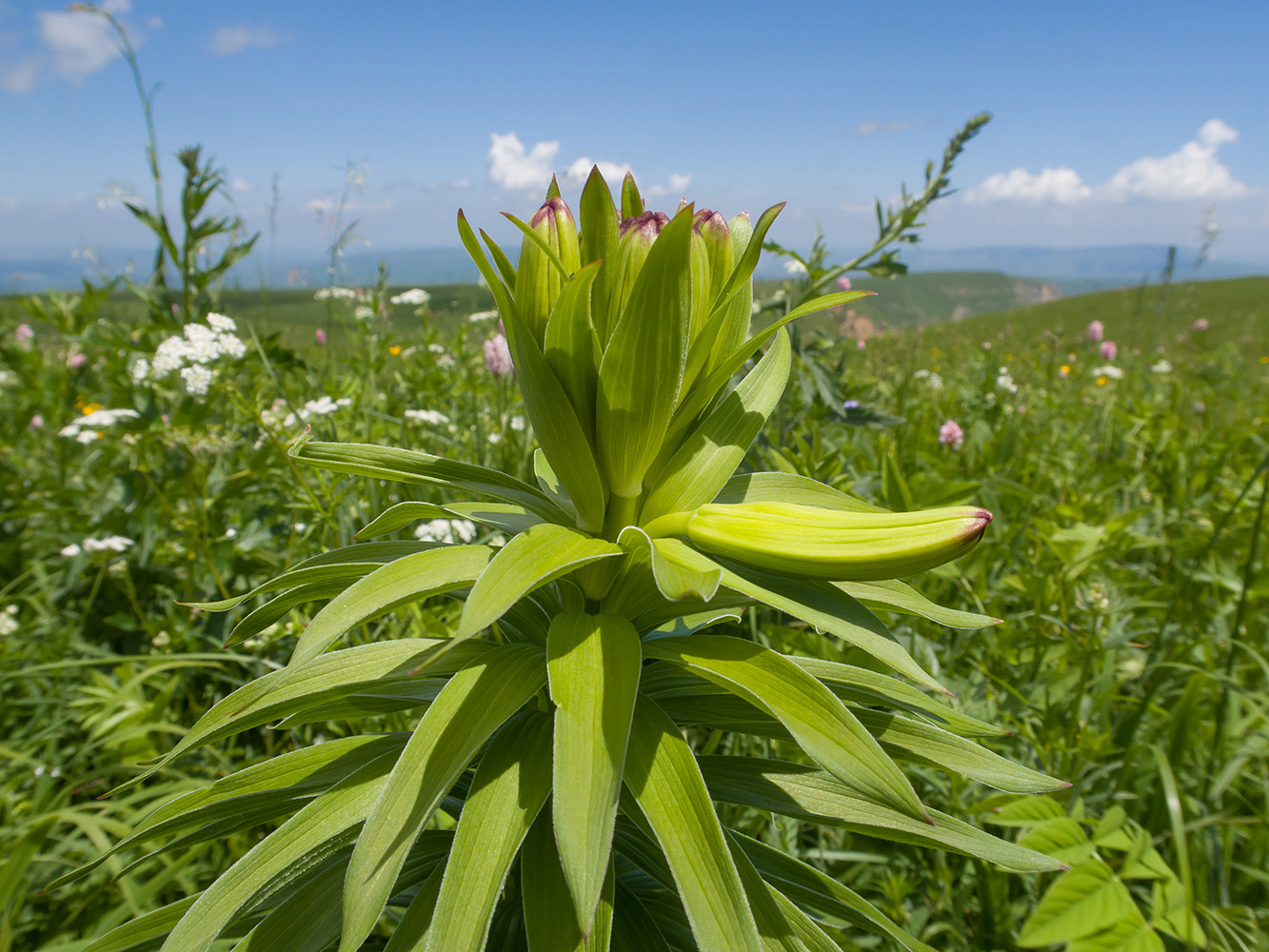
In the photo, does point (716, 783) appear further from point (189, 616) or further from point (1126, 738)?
point (189, 616)

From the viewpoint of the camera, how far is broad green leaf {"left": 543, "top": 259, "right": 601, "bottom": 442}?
756 mm

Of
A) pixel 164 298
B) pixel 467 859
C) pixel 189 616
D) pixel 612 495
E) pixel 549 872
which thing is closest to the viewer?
pixel 467 859

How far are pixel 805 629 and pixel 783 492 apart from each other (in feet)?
3.68

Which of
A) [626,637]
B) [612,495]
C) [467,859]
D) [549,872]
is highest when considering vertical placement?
[612,495]

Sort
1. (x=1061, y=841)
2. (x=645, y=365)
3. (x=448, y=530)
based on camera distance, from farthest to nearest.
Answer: (x=448, y=530)
(x=1061, y=841)
(x=645, y=365)

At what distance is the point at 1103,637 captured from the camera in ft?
6.58

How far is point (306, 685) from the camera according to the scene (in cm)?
84

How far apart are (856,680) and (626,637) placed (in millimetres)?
376

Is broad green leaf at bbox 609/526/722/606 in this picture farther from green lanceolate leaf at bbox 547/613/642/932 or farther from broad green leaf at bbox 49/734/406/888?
broad green leaf at bbox 49/734/406/888

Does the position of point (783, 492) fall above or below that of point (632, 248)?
below

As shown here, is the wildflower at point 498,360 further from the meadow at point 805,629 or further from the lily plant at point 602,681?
the lily plant at point 602,681

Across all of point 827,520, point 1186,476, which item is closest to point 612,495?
point 827,520

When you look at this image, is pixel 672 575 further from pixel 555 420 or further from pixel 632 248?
pixel 632 248

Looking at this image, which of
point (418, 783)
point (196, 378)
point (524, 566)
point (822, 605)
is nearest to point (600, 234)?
point (524, 566)
